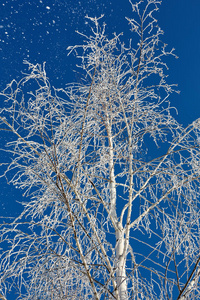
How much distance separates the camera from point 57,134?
2975 mm

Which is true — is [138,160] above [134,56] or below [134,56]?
below

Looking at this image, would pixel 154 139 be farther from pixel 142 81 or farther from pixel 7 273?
pixel 7 273

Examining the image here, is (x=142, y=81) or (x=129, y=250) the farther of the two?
(x=142, y=81)

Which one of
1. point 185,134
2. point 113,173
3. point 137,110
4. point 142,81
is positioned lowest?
point 113,173

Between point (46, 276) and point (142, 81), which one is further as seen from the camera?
point (142, 81)

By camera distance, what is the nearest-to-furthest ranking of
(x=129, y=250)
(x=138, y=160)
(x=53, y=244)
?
1. (x=53, y=244)
2. (x=129, y=250)
3. (x=138, y=160)

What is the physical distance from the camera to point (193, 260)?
2359mm

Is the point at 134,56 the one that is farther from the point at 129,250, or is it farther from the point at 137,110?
the point at 129,250

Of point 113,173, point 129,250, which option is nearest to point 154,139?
point 113,173

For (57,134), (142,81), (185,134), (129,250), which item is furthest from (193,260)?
(142,81)

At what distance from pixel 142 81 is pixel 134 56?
29 cm

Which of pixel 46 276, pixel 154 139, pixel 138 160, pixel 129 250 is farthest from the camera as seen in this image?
pixel 154 139

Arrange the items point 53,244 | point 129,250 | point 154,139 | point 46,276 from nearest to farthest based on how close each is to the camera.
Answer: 1. point 46,276
2. point 53,244
3. point 129,250
4. point 154,139

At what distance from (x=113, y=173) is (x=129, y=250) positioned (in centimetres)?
82
